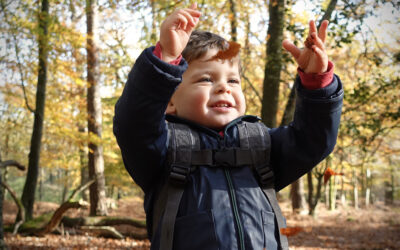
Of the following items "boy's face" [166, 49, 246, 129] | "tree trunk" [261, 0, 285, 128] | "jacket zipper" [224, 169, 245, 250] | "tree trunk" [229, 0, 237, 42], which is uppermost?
"tree trunk" [229, 0, 237, 42]

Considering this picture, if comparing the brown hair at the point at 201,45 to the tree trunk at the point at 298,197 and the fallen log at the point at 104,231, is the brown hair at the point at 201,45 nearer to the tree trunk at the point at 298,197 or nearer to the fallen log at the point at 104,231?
the fallen log at the point at 104,231

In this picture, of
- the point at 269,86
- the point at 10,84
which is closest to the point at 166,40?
the point at 269,86

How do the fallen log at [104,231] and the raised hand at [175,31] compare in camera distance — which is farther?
the fallen log at [104,231]

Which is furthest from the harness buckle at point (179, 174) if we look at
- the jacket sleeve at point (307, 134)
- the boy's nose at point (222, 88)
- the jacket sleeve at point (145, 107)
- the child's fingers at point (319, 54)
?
Answer: the child's fingers at point (319, 54)

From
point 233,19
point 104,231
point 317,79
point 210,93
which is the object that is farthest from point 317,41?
point 233,19

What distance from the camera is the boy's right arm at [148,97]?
4.32 ft

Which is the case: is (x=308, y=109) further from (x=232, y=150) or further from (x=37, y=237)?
(x=37, y=237)

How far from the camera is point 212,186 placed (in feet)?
4.84

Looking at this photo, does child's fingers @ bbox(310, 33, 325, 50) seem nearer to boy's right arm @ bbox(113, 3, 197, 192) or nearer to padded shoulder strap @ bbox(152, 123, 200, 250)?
boy's right arm @ bbox(113, 3, 197, 192)

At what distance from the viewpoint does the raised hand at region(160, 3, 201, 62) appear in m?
1.33

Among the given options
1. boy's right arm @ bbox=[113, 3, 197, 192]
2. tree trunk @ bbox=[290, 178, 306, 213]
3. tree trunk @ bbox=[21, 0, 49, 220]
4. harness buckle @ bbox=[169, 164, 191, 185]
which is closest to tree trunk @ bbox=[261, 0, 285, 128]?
harness buckle @ bbox=[169, 164, 191, 185]

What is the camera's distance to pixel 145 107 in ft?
4.40

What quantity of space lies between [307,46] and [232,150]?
1.98 feet

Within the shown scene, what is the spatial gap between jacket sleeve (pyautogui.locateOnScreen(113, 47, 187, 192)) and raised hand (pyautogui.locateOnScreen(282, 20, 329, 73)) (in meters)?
0.55
